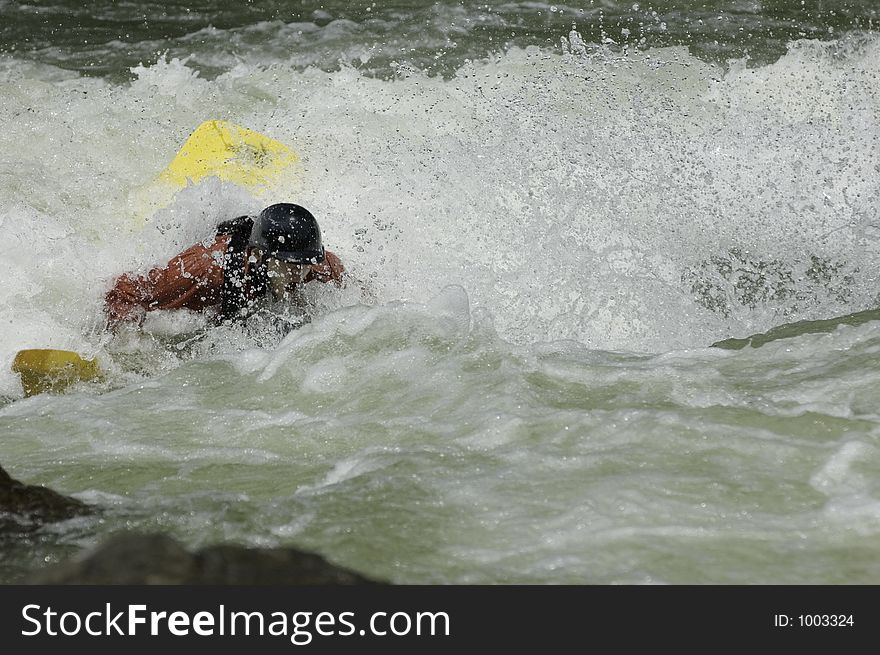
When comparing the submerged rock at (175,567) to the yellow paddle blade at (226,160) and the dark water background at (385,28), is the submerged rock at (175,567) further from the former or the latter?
the dark water background at (385,28)

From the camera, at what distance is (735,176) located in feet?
21.1

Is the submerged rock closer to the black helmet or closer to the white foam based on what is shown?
the black helmet

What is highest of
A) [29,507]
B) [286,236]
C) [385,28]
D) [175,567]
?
[385,28]

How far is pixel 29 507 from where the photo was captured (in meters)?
2.71

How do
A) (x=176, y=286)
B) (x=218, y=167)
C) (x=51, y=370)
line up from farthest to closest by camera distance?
1. (x=218, y=167)
2. (x=176, y=286)
3. (x=51, y=370)

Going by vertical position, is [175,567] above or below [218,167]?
below

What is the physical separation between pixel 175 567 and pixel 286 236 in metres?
2.65

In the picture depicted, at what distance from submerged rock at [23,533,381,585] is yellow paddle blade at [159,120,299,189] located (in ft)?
13.2

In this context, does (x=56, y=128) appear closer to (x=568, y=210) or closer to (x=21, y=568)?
(x=568, y=210)

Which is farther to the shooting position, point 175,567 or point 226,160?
point 226,160

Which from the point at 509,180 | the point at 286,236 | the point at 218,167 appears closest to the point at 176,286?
the point at 286,236

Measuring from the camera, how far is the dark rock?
2.67m

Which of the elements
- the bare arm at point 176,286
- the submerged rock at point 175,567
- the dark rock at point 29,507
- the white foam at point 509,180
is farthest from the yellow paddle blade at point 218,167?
the submerged rock at point 175,567

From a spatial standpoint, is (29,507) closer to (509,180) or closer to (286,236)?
(286,236)
